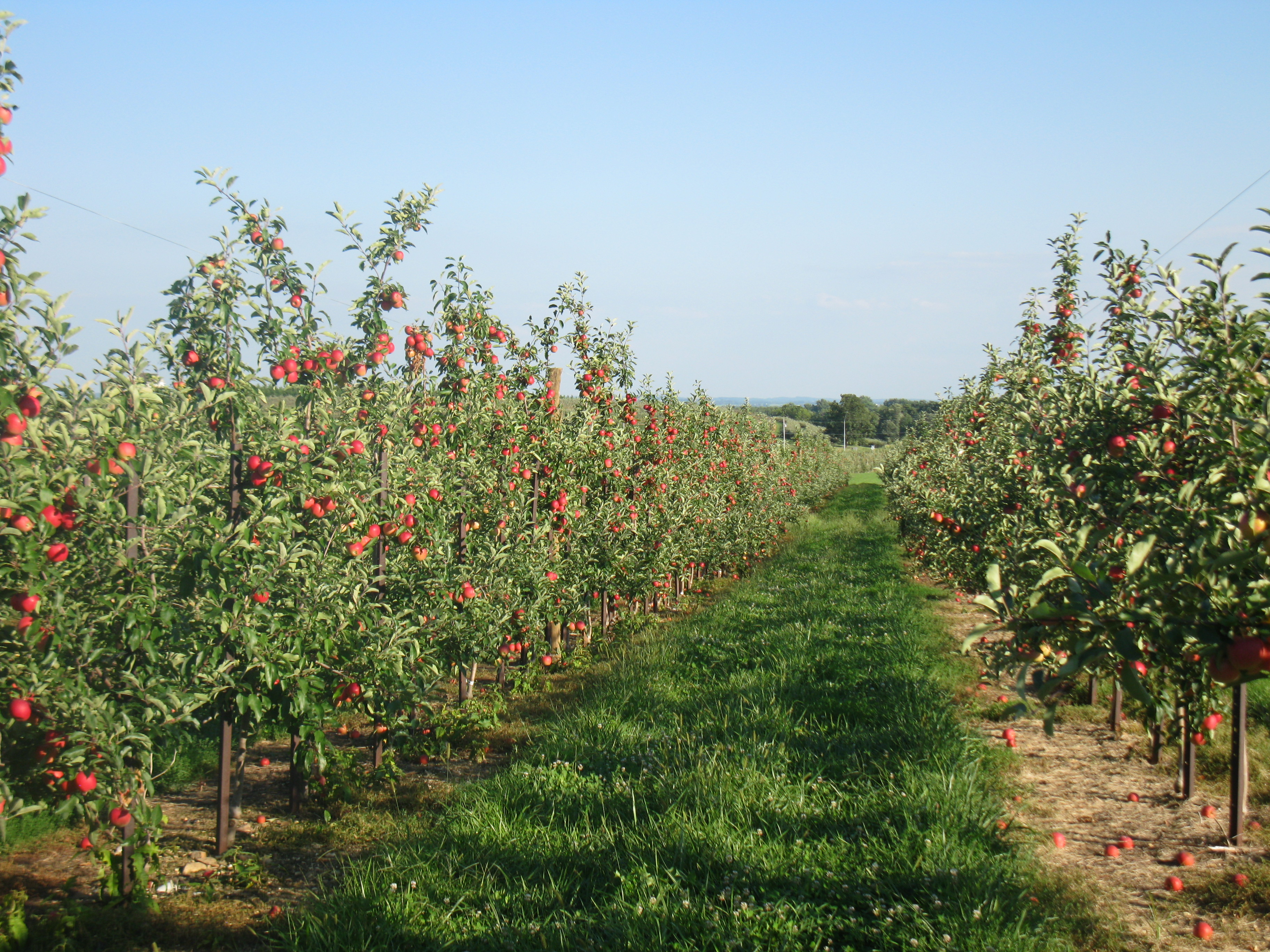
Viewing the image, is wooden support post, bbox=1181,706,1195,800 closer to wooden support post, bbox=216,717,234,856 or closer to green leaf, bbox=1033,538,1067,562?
green leaf, bbox=1033,538,1067,562

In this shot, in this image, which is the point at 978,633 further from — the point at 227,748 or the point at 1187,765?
the point at 227,748

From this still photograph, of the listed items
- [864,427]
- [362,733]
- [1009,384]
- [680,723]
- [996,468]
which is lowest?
[362,733]

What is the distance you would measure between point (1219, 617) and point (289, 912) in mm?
3457

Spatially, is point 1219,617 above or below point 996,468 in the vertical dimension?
below

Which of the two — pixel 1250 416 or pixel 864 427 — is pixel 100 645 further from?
pixel 864 427

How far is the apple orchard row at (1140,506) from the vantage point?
5.87 feet

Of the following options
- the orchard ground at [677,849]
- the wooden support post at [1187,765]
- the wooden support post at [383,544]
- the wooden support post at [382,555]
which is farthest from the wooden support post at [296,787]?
the wooden support post at [1187,765]

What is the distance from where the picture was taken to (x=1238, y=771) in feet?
12.4

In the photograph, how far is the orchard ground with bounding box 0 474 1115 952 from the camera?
300cm

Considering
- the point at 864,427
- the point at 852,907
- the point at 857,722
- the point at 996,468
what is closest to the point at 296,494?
the point at 852,907

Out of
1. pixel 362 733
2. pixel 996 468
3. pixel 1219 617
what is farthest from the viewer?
pixel 996 468

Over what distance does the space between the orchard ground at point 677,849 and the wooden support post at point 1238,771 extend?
3.18ft

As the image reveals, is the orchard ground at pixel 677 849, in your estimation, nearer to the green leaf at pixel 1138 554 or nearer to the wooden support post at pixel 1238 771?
the wooden support post at pixel 1238 771

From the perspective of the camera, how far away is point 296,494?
414cm
